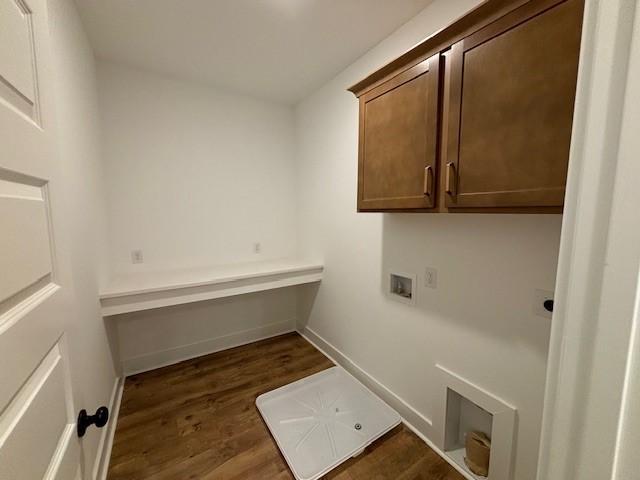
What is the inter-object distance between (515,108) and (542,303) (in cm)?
80

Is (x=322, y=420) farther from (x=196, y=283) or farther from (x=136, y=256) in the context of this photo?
(x=136, y=256)

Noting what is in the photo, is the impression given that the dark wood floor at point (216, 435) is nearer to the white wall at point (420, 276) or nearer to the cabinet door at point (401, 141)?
the white wall at point (420, 276)

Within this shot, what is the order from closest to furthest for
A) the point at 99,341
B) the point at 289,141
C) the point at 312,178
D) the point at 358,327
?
the point at 99,341, the point at 358,327, the point at 312,178, the point at 289,141

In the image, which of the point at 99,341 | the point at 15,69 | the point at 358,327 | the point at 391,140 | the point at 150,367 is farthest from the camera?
the point at 150,367

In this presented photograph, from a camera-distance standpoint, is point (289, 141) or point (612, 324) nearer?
point (612, 324)

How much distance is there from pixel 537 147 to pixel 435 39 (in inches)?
26.0

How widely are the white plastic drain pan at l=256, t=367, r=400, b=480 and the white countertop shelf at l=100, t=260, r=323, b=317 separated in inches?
33.5

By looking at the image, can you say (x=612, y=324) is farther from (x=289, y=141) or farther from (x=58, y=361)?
(x=289, y=141)

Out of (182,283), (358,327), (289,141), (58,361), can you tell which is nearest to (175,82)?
(289,141)

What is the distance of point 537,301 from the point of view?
112cm

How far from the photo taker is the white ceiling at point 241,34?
4.85ft

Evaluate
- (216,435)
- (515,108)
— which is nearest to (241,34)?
(515,108)

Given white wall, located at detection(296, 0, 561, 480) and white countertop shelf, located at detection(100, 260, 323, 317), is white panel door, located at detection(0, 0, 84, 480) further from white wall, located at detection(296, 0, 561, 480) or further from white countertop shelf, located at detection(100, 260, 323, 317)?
white wall, located at detection(296, 0, 561, 480)

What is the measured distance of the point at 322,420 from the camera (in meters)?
1.70
